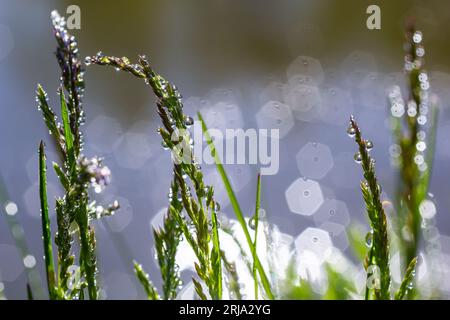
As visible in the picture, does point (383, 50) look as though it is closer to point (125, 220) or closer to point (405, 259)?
point (125, 220)

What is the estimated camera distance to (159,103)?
2.17 ft

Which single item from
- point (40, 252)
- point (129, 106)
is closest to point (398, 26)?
point (129, 106)

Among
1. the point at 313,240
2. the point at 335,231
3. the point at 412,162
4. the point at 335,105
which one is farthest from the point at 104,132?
the point at 412,162

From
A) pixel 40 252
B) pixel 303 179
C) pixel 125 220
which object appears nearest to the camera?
pixel 40 252

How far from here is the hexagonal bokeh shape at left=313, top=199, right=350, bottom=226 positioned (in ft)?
9.42

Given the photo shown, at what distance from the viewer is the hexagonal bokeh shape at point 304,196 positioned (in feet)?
10.3

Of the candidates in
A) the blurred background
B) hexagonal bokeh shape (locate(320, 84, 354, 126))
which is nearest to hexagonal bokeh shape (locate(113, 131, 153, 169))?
the blurred background

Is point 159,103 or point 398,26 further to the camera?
Answer: point 398,26

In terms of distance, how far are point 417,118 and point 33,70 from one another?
154 inches

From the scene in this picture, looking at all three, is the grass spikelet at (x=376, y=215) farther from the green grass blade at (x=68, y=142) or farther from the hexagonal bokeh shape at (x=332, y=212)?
the hexagonal bokeh shape at (x=332, y=212)

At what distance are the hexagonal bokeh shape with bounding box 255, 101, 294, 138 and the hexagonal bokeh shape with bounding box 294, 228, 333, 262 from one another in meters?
1.06

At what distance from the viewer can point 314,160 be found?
380 cm

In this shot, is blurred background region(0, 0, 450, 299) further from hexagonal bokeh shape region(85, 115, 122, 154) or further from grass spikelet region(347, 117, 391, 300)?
grass spikelet region(347, 117, 391, 300)

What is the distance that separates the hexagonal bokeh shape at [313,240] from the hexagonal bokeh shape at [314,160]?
868 millimetres
